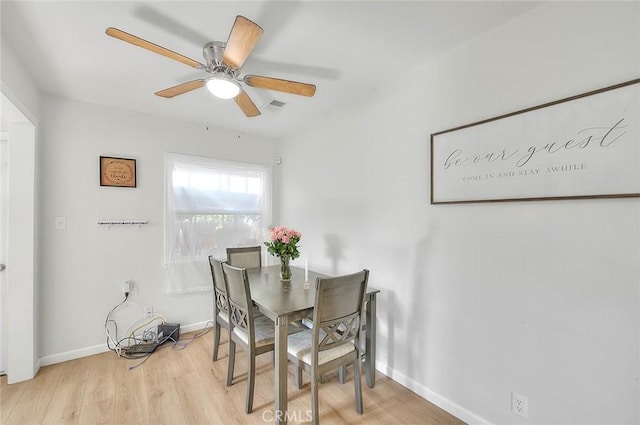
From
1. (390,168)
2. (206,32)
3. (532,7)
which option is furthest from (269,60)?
(532,7)

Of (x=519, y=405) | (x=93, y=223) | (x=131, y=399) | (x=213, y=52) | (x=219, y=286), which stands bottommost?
(x=131, y=399)

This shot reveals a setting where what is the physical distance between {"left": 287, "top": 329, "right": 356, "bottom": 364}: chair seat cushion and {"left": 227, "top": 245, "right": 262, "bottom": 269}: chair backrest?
1193mm

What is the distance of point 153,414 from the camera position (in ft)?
6.08

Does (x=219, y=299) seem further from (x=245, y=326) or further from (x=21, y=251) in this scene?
(x=21, y=251)

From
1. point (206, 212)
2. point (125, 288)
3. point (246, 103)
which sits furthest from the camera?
point (206, 212)

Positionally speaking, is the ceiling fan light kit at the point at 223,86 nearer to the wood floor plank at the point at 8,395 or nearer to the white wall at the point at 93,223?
the white wall at the point at 93,223

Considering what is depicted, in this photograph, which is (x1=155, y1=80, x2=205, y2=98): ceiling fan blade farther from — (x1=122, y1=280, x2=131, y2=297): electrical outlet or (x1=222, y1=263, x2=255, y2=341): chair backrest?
(x1=122, y1=280, x2=131, y2=297): electrical outlet

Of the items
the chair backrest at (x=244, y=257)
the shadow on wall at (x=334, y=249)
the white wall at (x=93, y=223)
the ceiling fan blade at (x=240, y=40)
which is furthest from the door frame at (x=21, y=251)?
the shadow on wall at (x=334, y=249)

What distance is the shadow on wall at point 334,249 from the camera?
2.81m

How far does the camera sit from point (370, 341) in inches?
82.4

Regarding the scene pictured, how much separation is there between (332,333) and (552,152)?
155 cm

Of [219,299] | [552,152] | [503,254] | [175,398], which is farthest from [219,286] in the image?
[552,152]

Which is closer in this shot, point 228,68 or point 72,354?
point 228,68

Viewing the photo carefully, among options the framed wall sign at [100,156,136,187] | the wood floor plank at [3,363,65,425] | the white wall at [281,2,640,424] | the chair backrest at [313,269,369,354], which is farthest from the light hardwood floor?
the framed wall sign at [100,156,136,187]
